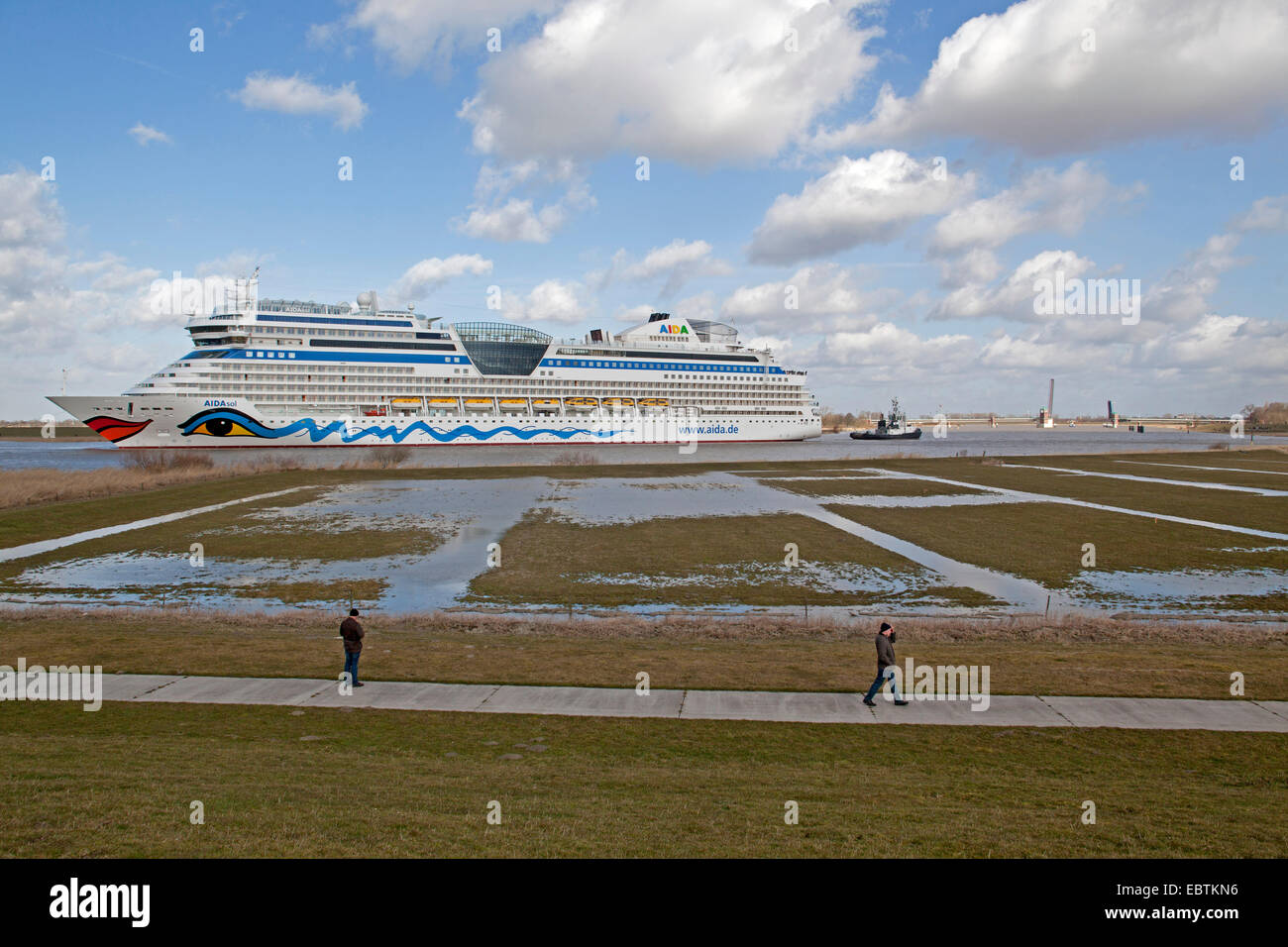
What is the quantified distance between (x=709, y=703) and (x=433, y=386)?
309 feet

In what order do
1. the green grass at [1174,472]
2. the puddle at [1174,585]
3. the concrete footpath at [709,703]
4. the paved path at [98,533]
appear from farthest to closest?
the green grass at [1174,472], the paved path at [98,533], the puddle at [1174,585], the concrete footpath at [709,703]

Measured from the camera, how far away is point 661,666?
14.9 meters

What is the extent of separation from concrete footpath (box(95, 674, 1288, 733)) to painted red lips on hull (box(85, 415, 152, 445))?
8810 centimetres

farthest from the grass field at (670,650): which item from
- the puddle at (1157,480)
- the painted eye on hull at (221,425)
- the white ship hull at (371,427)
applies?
the white ship hull at (371,427)

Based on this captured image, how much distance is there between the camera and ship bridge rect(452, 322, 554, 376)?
10544cm

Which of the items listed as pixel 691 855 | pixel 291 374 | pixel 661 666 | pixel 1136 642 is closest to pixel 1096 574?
pixel 1136 642

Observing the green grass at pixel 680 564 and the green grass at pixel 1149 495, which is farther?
the green grass at pixel 1149 495

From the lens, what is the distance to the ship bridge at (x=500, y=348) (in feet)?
346

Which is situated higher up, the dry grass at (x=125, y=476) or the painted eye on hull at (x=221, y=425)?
the painted eye on hull at (x=221, y=425)

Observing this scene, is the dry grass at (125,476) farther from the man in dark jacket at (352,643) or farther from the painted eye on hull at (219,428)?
the man in dark jacket at (352,643)

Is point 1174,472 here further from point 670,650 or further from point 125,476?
point 125,476

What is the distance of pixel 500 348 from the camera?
350 feet

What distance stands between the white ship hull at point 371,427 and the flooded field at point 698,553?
48038 millimetres

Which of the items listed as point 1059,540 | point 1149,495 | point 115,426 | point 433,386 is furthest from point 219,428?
point 1149,495
